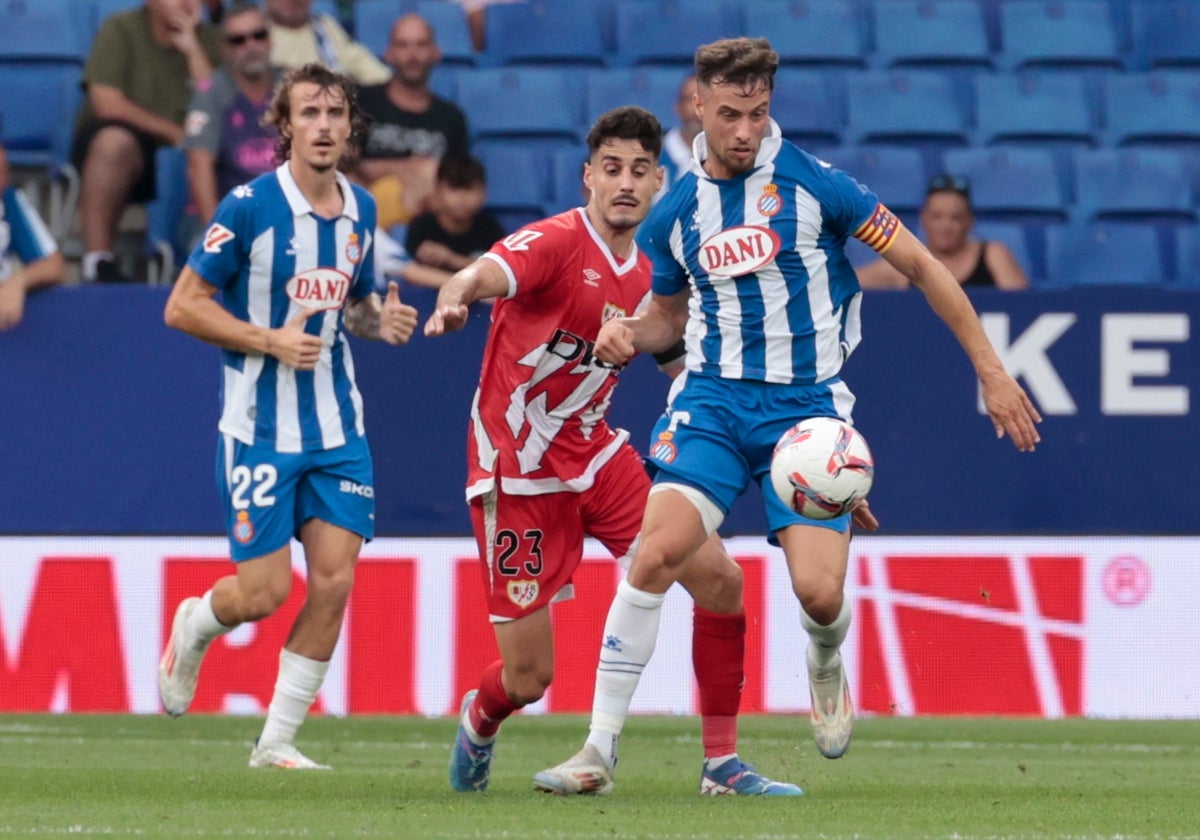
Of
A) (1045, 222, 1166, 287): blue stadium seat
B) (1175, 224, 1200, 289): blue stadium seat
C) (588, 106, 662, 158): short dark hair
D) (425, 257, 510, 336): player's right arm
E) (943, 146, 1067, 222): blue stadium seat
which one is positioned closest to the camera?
(425, 257, 510, 336): player's right arm

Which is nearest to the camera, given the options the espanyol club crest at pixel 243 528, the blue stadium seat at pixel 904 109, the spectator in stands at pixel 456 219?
the espanyol club crest at pixel 243 528

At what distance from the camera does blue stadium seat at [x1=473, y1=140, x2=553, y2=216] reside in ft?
37.2

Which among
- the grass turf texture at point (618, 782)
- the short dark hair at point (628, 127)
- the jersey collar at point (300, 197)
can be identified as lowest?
the grass turf texture at point (618, 782)

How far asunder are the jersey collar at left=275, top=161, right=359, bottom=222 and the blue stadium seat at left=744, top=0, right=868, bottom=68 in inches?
219

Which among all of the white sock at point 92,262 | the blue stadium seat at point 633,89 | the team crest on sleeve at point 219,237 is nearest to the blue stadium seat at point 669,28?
the blue stadium seat at point 633,89

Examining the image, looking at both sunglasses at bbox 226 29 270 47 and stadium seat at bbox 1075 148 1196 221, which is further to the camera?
stadium seat at bbox 1075 148 1196 221

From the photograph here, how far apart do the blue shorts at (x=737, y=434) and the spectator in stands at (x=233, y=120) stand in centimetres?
496

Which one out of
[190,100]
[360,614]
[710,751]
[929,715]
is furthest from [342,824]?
[190,100]

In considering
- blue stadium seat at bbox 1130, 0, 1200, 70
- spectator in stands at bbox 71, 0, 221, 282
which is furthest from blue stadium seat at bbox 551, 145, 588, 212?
blue stadium seat at bbox 1130, 0, 1200, 70

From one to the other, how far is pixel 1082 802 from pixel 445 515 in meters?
3.90

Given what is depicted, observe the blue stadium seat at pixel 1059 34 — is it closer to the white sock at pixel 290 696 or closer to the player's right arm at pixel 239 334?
the player's right arm at pixel 239 334

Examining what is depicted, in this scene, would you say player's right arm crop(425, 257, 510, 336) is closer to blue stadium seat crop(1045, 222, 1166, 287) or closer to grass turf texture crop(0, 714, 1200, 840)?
grass turf texture crop(0, 714, 1200, 840)

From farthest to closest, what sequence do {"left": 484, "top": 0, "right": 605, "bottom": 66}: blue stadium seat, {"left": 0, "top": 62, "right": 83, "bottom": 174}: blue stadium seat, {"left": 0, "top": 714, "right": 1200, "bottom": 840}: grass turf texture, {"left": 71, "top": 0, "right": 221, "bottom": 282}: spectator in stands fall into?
{"left": 484, "top": 0, "right": 605, "bottom": 66}: blue stadium seat → {"left": 0, "top": 62, "right": 83, "bottom": 174}: blue stadium seat → {"left": 71, "top": 0, "right": 221, "bottom": 282}: spectator in stands → {"left": 0, "top": 714, "right": 1200, "bottom": 840}: grass turf texture

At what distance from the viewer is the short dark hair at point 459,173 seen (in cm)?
1003
